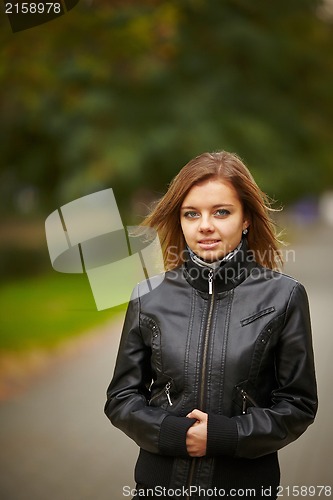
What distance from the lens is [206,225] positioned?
220cm

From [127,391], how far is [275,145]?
17066mm

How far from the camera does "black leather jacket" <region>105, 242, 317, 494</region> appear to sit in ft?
6.99

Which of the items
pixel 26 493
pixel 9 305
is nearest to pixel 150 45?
pixel 9 305

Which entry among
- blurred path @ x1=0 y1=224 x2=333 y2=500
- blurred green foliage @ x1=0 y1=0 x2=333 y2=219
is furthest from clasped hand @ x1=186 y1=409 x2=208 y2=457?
blurred green foliage @ x1=0 y1=0 x2=333 y2=219

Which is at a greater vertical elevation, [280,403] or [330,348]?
[280,403]

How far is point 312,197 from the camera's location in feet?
84.7

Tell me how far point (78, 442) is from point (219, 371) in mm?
3129

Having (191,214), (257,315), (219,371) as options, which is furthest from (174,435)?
(191,214)

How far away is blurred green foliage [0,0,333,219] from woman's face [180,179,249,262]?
38.6ft

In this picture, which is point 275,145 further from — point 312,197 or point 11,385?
point 11,385

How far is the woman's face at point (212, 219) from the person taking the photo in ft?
7.30

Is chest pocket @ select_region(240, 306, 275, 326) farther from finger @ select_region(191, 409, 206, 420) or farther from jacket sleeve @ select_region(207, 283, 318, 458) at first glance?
finger @ select_region(191, 409, 206, 420)

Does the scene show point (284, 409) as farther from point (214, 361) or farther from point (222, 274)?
point (222, 274)

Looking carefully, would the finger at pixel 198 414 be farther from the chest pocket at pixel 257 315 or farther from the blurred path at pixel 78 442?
the blurred path at pixel 78 442
